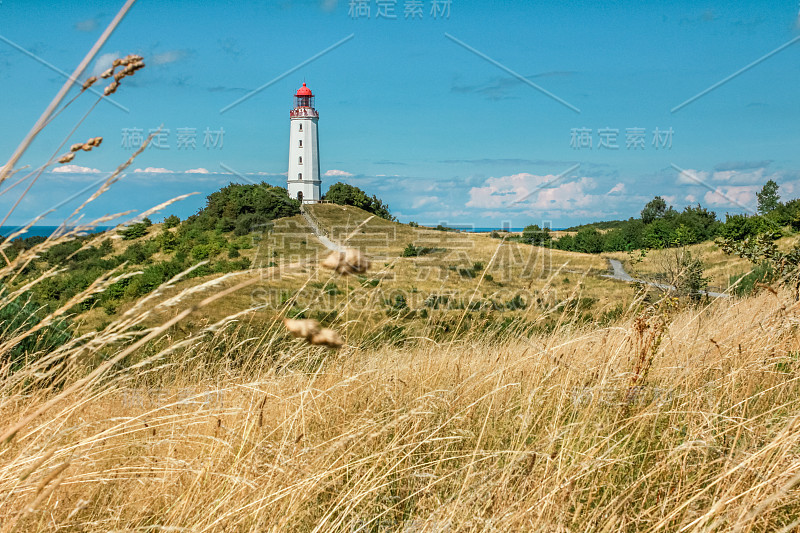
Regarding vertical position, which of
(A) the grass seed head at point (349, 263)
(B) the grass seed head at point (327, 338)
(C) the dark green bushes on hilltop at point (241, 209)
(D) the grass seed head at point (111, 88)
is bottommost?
(B) the grass seed head at point (327, 338)

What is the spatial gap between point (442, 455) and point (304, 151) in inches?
1853

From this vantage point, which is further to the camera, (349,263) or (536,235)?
(536,235)

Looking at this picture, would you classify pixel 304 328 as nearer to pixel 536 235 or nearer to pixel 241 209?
pixel 241 209

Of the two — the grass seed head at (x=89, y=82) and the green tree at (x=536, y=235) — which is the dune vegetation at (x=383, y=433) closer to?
the grass seed head at (x=89, y=82)

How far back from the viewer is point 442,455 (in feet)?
6.31

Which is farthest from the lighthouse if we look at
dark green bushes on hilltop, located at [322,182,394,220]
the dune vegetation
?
the dune vegetation

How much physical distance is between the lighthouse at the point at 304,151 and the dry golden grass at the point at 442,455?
45.6 m

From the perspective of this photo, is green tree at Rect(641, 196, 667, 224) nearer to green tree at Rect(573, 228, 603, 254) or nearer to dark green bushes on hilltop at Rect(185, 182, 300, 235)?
green tree at Rect(573, 228, 603, 254)

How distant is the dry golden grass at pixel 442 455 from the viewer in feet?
4.85

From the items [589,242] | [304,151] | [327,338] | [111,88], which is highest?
[304,151]

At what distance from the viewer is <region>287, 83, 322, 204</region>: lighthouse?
46.8 meters

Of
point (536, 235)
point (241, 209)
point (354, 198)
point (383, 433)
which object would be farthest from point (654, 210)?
point (383, 433)

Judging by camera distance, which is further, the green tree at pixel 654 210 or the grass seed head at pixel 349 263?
the green tree at pixel 654 210

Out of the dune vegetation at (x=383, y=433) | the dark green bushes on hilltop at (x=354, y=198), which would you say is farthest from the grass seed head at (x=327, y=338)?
the dark green bushes on hilltop at (x=354, y=198)
